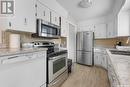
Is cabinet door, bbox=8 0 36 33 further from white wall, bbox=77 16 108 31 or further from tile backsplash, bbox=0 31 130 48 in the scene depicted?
white wall, bbox=77 16 108 31

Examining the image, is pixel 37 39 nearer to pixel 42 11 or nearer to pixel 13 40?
pixel 42 11

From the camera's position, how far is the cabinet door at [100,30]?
5465 millimetres

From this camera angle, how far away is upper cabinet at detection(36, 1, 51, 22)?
2615 millimetres

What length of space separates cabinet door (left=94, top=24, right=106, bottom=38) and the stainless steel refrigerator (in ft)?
1.04

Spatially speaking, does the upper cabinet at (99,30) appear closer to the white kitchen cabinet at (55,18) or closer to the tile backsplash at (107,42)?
the tile backsplash at (107,42)

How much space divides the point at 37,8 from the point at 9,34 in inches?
35.6

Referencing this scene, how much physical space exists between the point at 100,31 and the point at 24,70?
15.5ft

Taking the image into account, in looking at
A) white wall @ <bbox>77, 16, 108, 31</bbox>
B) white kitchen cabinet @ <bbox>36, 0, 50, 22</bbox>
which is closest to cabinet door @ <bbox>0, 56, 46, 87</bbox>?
white kitchen cabinet @ <bbox>36, 0, 50, 22</bbox>

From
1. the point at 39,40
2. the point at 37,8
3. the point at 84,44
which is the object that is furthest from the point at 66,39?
the point at 37,8

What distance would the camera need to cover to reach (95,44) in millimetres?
6109

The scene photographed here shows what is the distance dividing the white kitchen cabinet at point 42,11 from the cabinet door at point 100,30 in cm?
335

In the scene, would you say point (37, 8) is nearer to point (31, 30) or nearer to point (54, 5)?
point (31, 30)

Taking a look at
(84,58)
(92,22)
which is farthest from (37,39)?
(92,22)

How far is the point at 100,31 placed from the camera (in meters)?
5.57
